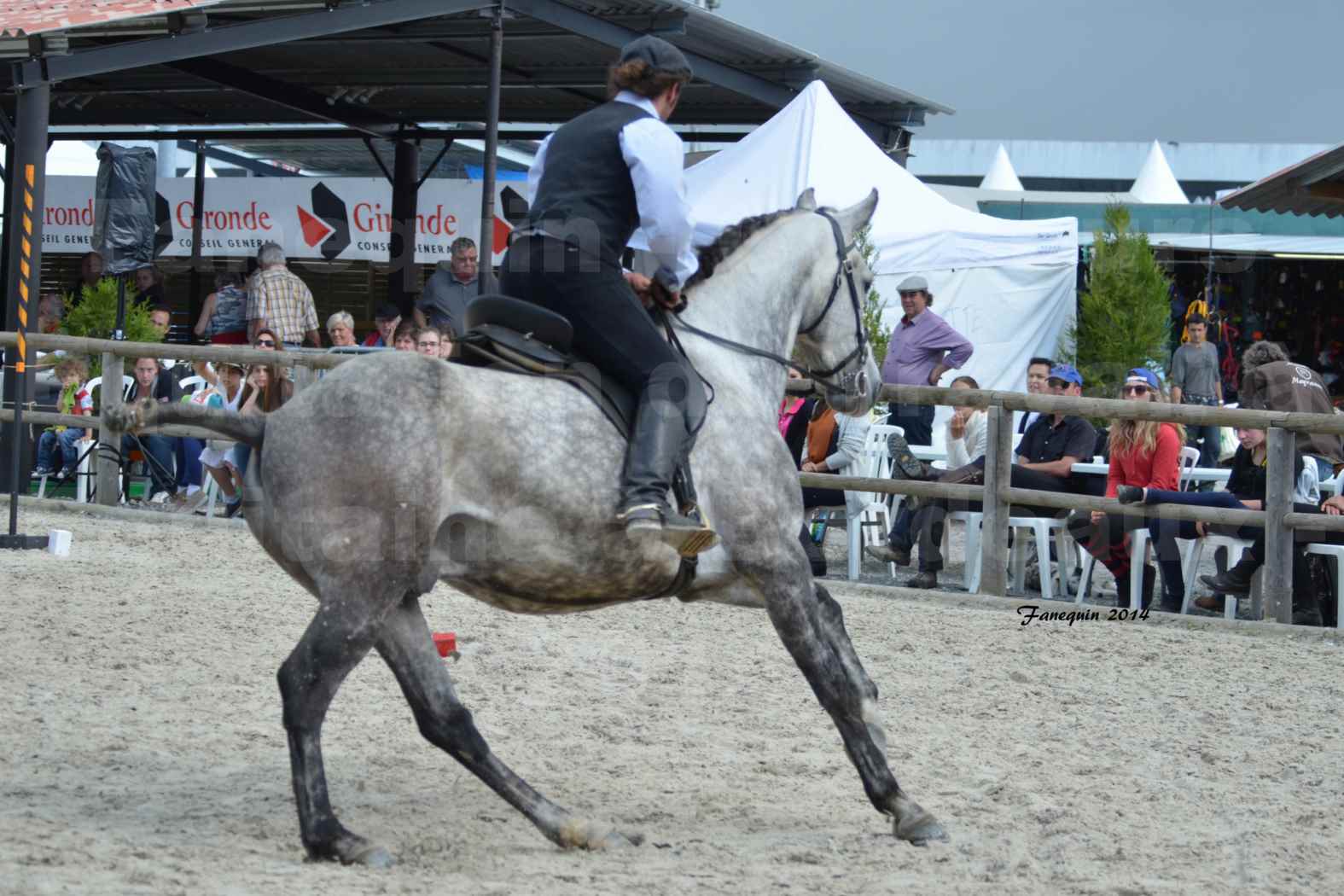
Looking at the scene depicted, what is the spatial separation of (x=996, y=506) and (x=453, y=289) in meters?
5.43

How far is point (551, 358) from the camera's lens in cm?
466

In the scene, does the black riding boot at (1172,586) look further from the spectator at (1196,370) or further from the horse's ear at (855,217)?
the spectator at (1196,370)

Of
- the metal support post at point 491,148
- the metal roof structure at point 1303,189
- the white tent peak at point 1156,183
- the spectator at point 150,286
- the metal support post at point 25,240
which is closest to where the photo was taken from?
the metal support post at point 25,240

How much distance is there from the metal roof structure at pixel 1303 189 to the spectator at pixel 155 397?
894 centimetres

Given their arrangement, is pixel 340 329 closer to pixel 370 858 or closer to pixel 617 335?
pixel 617 335

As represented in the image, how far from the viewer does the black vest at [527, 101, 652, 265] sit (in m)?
4.68

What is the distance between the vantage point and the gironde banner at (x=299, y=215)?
18250 millimetres

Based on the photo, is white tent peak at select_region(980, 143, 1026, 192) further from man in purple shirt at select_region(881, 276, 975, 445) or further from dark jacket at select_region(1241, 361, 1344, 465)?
dark jacket at select_region(1241, 361, 1344, 465)

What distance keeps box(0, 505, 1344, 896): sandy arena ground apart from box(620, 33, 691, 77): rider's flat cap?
87.9 inches

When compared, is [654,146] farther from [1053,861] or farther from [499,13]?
[499,13]

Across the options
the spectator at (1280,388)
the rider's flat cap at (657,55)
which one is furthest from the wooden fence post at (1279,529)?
the rider's flat cap at (657,55)

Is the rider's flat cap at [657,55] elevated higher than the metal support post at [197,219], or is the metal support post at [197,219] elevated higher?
the metal support post at [197,219]

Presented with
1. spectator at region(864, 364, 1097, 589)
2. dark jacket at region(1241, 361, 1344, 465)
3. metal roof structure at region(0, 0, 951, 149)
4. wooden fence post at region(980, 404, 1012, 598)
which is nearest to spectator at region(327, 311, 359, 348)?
metal roof structure at region(0, 0, 951, 149)

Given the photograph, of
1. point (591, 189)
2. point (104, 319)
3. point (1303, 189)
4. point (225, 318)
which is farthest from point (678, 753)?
point (225, 318)
